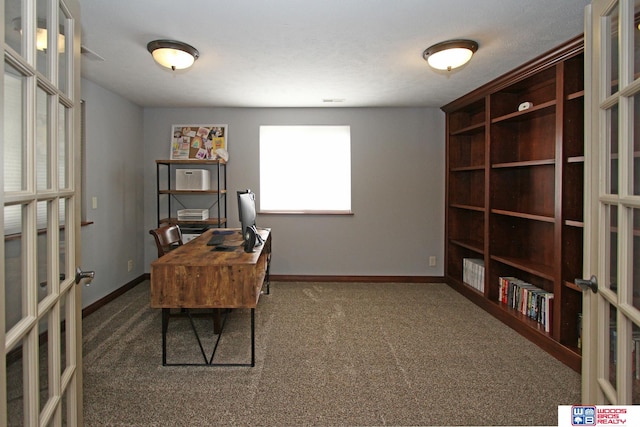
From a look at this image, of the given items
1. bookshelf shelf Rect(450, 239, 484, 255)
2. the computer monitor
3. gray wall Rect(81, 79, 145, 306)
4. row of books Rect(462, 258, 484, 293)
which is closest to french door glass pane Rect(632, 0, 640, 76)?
the computer monitor

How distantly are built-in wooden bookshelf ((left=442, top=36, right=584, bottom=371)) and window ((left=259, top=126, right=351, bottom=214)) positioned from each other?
4.45 ft

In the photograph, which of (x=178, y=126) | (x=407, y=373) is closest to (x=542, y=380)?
(x=407, y=373)

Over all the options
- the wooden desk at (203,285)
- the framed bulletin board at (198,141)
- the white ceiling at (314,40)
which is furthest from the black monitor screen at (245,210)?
the framed bulletin board at (198,141)

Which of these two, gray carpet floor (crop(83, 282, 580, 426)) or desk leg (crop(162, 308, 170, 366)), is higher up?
desk leg (crop(162, 308, 170, 366))

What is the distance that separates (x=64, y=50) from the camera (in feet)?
3.77

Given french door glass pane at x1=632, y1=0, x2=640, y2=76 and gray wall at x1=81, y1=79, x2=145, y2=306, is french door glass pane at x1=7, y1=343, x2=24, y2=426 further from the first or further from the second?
gray wall at x1=81, y1=79, x2=145, y2=306

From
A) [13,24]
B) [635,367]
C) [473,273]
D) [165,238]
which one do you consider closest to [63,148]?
[13,24]

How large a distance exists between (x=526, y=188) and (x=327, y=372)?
8.50ft

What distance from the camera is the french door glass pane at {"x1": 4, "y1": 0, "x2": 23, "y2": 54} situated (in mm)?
795

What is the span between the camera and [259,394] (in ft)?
6.73

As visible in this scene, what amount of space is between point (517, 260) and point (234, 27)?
10.1ft

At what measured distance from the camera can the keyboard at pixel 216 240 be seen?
115 inches

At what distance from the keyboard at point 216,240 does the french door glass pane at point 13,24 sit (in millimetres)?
2148

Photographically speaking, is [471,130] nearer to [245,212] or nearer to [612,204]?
[245,212]
